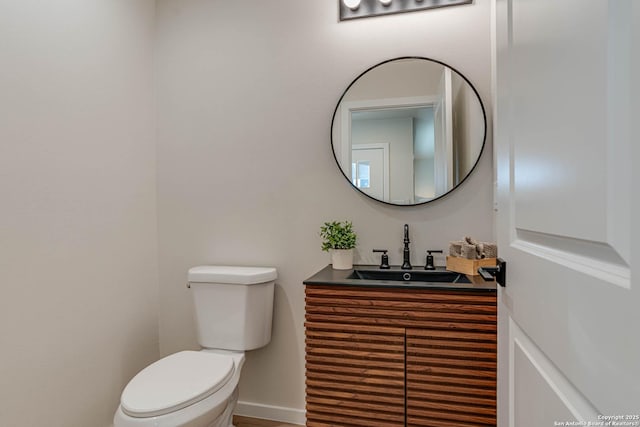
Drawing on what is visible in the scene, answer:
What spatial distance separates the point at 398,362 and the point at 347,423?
1.13ft

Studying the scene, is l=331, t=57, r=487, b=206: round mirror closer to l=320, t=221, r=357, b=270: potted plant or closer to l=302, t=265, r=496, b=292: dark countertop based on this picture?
l=320, t=221, r=357, b=270: potted plant

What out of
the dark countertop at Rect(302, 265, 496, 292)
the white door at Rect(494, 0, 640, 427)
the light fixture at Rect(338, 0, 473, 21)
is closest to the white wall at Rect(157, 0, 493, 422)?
the light fixture at Rect(338, 0, 473, 21)

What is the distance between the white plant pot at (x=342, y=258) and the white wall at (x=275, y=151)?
0.11 meters

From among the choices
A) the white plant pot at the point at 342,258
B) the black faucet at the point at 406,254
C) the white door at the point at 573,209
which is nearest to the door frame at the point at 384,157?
the black faucet at the point at 406,254

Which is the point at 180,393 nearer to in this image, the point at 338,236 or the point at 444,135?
the point at 338,236

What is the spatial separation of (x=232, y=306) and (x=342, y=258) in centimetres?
62

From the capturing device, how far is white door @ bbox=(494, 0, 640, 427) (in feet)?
1.38

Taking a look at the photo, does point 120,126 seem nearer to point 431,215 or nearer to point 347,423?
point 431,215

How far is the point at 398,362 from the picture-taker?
1.47m

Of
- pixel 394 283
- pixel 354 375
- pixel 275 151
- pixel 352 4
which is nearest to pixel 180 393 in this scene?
pixel 354 375

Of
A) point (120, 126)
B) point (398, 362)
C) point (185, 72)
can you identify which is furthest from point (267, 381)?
point (185, 72)

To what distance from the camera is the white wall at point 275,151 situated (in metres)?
1.87

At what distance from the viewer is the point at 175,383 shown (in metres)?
1.50

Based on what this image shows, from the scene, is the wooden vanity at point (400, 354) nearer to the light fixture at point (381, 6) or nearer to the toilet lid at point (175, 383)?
the toilet lid at point (175, 383)
